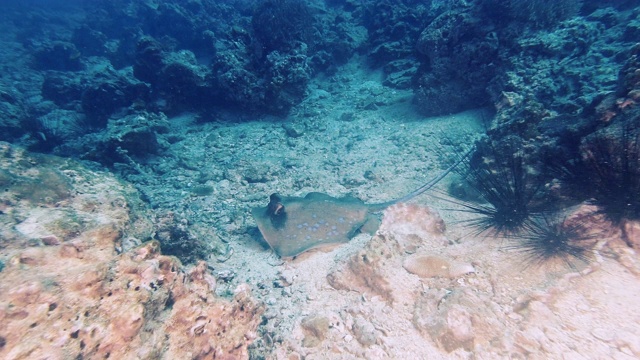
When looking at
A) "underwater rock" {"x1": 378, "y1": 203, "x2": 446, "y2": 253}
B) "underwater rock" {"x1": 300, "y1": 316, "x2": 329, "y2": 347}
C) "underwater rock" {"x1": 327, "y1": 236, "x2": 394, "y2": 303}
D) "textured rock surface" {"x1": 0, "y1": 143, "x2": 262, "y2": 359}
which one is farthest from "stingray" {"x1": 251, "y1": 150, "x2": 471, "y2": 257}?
"textured rock surface" {"x1": 0, "y1": 143, "x2": 262, "y2": 359}

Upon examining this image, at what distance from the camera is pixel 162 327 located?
262 centimetres

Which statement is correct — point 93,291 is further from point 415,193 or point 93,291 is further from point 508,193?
point 415,193

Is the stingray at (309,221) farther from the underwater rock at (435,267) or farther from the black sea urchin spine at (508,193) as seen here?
the black sea urchin spine at (508,193)

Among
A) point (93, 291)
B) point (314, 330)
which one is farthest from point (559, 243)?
point (93, 291)

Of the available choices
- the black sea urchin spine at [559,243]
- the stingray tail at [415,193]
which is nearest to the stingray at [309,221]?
the stingray tail at [415,193]

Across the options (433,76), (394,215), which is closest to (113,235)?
(394,215)

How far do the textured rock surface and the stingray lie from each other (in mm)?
1823

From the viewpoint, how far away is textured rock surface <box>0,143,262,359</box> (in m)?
2.09

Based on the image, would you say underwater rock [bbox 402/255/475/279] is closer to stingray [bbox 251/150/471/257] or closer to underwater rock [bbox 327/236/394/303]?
underwater rock [bbox 327/236/394/303]

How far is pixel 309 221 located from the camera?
18.6 ft

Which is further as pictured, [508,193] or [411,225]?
[411,225]

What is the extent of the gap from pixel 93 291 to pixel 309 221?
12.3ft

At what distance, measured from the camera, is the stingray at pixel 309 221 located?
529cm

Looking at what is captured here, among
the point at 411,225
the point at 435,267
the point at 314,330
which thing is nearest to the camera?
the point at 314,330
